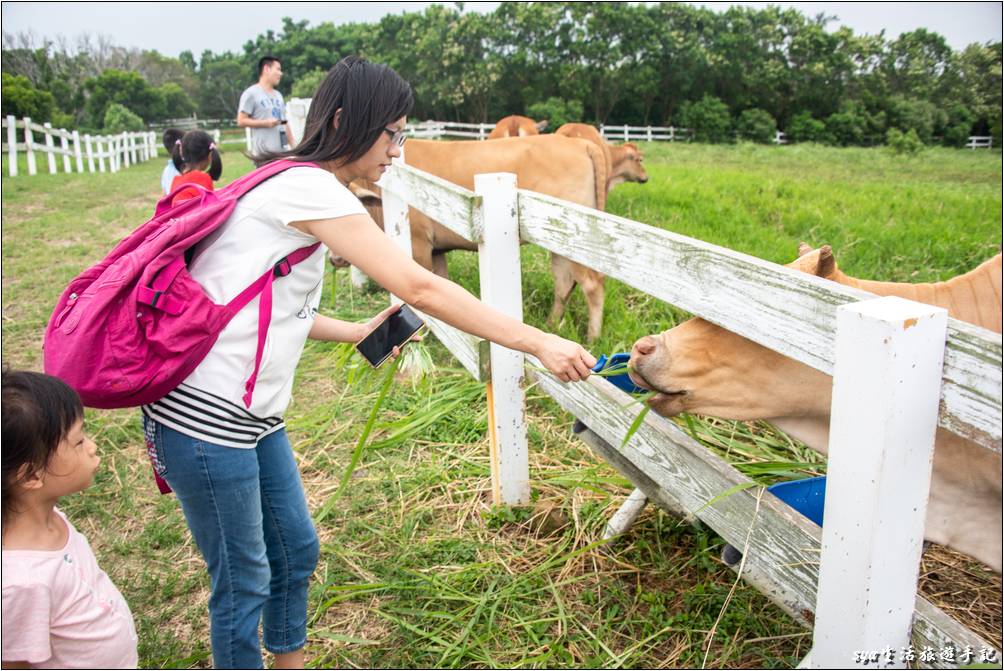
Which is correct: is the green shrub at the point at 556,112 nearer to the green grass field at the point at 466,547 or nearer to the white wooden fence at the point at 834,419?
the green grass field at the point at 466,547

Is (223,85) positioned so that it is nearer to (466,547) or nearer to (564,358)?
(466,547)

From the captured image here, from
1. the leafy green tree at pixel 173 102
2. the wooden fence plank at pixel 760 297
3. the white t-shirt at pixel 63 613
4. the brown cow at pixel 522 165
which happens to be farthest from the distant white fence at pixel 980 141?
the white t-shirt at pixel 63 613

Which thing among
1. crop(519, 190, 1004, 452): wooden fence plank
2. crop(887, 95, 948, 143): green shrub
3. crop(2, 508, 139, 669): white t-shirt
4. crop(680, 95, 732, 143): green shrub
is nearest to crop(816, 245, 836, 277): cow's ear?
crop(519, 190, 1004, 452): wooden fence plank

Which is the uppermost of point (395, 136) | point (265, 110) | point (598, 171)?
point (265, 110)

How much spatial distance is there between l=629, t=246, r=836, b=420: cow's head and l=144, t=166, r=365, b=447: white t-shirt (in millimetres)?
877

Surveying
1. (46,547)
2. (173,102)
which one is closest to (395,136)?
(46,547)

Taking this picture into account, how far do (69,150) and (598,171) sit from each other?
66.3 feet

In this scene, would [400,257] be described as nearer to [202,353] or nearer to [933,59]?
[202,353]

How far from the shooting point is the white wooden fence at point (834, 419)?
4.28 feet

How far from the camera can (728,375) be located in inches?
82.4

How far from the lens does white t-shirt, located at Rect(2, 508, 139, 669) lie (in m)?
1.64

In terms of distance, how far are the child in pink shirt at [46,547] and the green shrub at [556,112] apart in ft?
125

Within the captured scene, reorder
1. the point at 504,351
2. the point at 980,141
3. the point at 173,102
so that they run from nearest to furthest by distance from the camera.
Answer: the point at 504,351 → the point at 980,141 → the point at 173,102

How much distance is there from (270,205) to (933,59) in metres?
48.2
